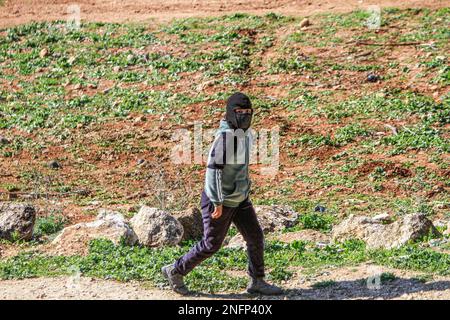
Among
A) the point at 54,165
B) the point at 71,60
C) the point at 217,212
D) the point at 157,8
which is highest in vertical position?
the point at 157,8

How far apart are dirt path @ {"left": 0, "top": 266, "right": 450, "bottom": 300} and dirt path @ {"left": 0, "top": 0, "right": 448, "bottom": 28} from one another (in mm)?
9808

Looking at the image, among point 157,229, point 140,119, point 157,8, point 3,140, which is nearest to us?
point 157,229

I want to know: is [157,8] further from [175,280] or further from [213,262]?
[175,280]

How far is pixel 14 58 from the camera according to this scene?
57.0 feet

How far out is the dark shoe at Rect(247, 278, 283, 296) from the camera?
8.15m

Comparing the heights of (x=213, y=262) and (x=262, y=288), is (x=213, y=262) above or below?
above

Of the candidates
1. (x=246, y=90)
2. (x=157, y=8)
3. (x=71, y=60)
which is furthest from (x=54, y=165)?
(x=157, y=8)

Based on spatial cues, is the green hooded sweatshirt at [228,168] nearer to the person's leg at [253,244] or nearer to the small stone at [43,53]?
the person's leg at [253,244]

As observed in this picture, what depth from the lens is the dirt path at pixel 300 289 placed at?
8.05 m

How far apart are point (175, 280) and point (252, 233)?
70 centimetres

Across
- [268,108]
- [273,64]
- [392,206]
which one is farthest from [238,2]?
[392,206]

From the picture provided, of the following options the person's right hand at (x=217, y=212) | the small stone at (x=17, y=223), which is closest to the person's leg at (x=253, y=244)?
the person's right hand at (x=217, y=212)

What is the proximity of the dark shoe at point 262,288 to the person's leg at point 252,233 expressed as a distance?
0.05m

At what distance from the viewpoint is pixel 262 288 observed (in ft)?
26.7
